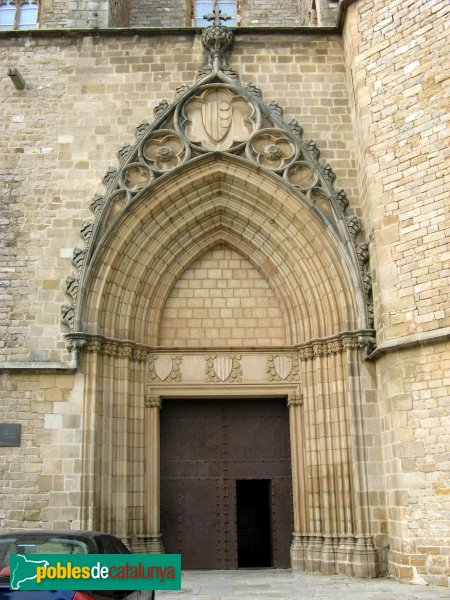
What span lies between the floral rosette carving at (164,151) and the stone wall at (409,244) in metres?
2.73

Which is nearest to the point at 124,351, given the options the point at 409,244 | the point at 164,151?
the point at 164,151

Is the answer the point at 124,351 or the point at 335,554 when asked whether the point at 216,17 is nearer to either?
the point at 124,351

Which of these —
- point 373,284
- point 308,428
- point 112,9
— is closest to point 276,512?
point 308,428

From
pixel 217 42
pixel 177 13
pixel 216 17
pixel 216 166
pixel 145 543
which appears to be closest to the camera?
pixel 145 543

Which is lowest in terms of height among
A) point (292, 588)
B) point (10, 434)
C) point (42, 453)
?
point (292, 588)

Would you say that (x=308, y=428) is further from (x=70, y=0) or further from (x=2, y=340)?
(x=70, y=0)

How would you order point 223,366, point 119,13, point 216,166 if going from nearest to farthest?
point 223,366, point 216,166, point 119,13

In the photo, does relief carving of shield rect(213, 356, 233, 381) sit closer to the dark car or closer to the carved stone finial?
the carved stone finial

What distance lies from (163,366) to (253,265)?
2158 mm

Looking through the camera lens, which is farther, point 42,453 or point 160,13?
point 160,13

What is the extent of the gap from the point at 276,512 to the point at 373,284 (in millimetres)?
3665

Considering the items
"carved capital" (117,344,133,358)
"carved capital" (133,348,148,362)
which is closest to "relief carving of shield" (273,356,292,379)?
"carved capital" (133,348,148,362)

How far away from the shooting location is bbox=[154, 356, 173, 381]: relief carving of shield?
1069cm

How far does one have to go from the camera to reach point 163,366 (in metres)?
10.7
